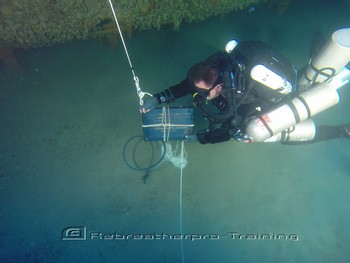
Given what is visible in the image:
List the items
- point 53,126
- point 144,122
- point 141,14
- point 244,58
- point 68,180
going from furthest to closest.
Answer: point 141,14 → point 53,126 → point 68,180 → point 144,122 → point 244,58

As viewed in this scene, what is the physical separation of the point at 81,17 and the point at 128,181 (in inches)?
130

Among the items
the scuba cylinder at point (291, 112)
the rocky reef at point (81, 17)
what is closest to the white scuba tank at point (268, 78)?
the scuba cylinder at point (291, 112)

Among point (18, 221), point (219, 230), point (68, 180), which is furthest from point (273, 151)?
point (18, 221)

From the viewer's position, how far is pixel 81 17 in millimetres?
4941

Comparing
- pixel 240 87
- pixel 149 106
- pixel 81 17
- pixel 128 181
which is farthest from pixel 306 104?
pixel 81 17

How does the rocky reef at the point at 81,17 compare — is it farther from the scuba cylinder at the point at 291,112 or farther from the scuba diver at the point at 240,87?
the scuba cylinder at the point at 291,112

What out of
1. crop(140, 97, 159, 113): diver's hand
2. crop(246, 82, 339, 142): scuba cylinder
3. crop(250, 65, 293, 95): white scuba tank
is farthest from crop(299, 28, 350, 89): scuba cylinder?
crop(140, 97, 159, 113): diver's hand

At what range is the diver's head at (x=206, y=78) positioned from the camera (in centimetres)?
298

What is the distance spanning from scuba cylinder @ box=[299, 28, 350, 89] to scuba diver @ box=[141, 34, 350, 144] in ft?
1.96

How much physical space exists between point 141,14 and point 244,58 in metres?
2.94

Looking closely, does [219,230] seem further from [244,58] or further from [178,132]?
[244,58]

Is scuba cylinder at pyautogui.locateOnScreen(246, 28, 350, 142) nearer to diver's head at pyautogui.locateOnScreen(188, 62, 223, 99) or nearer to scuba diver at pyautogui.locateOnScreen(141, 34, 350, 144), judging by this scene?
scuba diver at pyautogui.locateOnScreen(141, 34, 350, 144)

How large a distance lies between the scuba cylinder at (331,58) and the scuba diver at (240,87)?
0.60 meters

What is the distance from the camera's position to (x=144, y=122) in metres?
3.80
